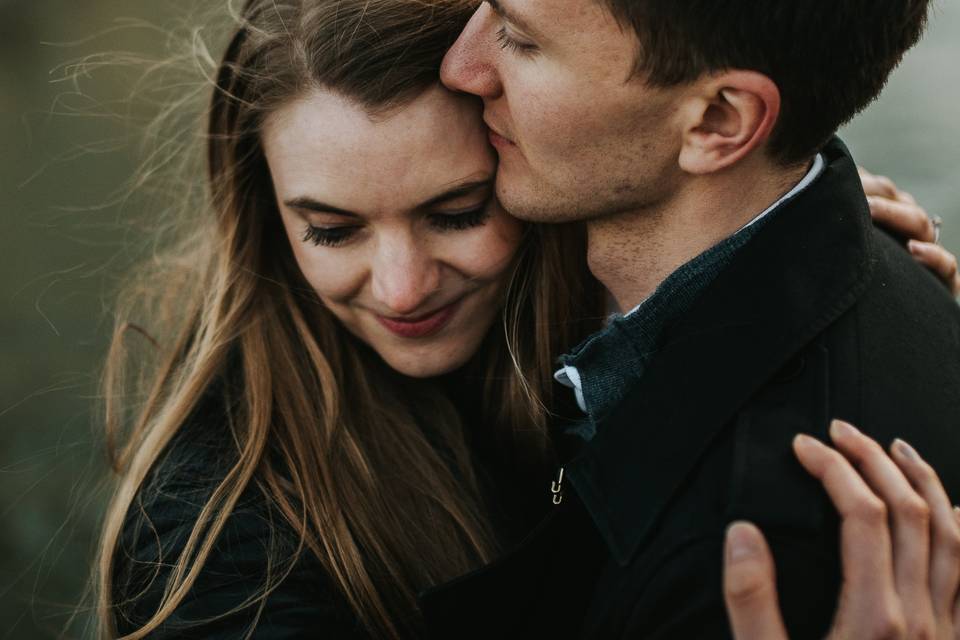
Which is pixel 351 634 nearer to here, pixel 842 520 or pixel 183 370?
pixel 183 370

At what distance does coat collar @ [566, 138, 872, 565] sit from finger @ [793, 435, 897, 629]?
20 centimetres

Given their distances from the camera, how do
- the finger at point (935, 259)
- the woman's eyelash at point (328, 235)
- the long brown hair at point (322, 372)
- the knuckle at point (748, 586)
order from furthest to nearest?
the finger at point (935, 259) → the woman's eyelash at point (328, 235) → the long brown hair at point (322, 372) → the knuckle at point (748, 586)

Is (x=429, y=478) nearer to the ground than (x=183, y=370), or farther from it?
nearer to the ground

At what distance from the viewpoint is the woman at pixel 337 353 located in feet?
6.51

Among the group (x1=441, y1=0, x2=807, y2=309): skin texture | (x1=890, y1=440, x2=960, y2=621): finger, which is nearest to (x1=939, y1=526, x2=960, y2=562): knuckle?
(x1=890, y1=440, x2=960, y2=621): finger

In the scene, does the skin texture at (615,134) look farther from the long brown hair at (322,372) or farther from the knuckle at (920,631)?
the knuckle at (920,631)

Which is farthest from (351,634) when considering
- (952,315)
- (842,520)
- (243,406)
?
(952,315)

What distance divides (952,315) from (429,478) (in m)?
1.19

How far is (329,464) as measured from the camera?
2.26 meters

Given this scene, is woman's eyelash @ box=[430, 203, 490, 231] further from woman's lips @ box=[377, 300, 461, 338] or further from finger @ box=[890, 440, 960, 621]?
finger @ box=[890, 440, 960, 621]

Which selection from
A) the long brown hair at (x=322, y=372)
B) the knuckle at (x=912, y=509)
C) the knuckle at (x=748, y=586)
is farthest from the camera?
the long brown hair at (x=322, y=372)

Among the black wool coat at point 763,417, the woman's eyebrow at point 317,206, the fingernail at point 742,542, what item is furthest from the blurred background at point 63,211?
the fingernail at point 742,542

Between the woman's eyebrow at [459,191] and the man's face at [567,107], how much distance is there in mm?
68

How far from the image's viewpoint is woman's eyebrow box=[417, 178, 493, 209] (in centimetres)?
202
